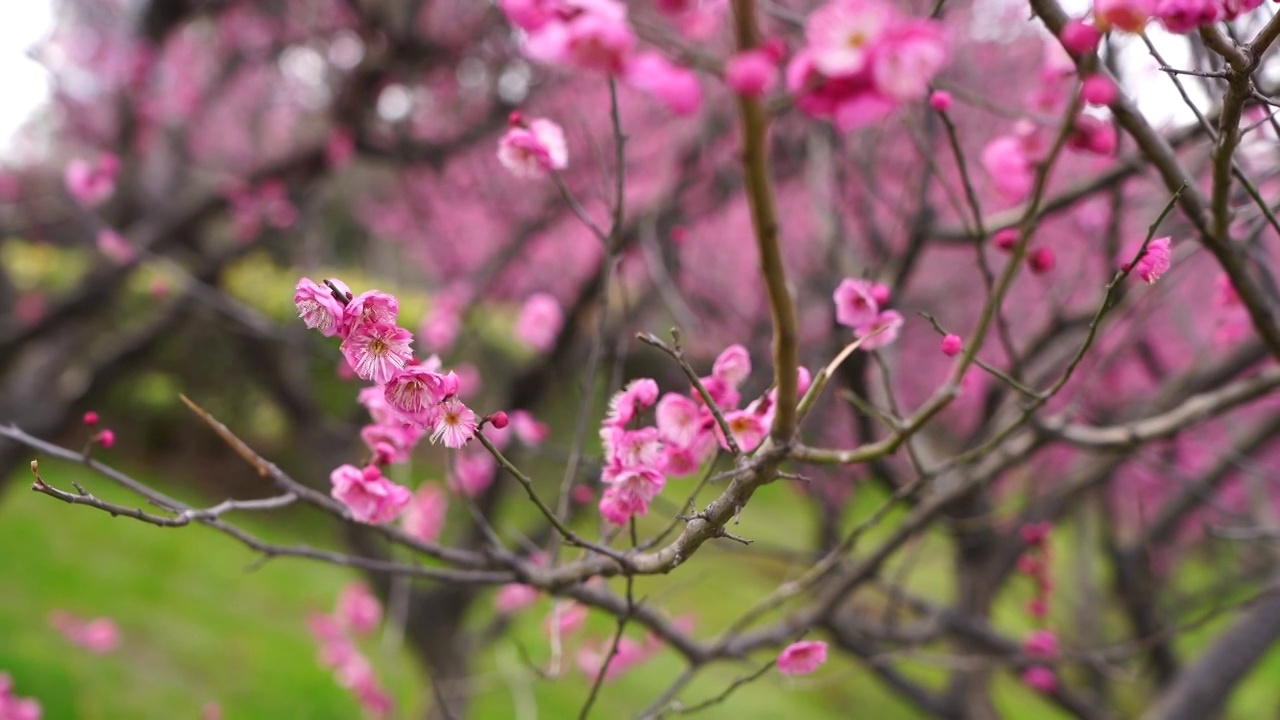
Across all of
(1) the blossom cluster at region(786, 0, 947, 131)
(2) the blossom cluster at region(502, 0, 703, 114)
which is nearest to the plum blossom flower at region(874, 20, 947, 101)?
(1) the blossom cluster at region(786, 0, 947, 131)

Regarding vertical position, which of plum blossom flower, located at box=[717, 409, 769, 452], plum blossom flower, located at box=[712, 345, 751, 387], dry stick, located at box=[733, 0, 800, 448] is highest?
plum blossom flower, located at box=[712, 345, 751, 387]

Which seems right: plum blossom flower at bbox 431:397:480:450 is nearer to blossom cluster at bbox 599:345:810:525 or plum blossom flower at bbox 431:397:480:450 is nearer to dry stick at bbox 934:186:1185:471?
blossom cluster at bbox 599:345:810:525

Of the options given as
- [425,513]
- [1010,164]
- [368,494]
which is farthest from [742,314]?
[368,494]

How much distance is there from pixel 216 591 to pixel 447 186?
3510 millimetres

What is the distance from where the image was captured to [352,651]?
439 centimetres

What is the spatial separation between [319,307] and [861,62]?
0.63 metres

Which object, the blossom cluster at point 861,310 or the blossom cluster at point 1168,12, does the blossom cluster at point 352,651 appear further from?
the blossom cluster at point 1168,12

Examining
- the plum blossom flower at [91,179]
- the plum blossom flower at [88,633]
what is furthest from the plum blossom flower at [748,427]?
the plum blossom flower at [88,633]

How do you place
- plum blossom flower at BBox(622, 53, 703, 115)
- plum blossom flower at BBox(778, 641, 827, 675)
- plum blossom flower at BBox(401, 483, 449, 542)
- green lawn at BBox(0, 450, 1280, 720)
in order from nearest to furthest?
plum blossom flower at BBox(622, 53, 703, 115), plum blossom flower at BBox(778, 641, 827, 675), plum blossom flower at BBox(401, 483, 449, 542), green lawn at BBox(0, 450, 1280, 720)

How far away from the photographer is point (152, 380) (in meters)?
8.41

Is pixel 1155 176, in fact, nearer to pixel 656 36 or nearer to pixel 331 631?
pixel 656 36

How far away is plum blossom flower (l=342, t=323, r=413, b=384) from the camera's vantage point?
95 cm

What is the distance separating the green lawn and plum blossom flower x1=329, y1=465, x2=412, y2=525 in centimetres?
244

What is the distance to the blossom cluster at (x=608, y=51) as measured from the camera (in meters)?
0.60
